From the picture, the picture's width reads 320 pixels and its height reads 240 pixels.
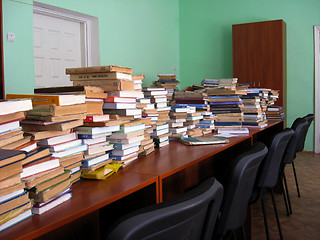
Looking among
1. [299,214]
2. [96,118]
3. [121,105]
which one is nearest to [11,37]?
[121,105]

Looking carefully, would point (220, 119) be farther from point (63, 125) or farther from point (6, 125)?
point (6, 125)

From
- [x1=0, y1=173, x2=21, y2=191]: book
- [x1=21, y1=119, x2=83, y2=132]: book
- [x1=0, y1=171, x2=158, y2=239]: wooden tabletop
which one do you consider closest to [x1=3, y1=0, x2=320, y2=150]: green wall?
[x1=21, y1=119, x2=83, y2=132]: book

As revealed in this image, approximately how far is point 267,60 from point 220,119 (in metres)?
3.49

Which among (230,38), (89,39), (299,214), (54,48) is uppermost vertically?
(230,38)

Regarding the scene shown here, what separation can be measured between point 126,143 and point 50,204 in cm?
59

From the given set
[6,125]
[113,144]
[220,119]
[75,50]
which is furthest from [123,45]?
[6,125]

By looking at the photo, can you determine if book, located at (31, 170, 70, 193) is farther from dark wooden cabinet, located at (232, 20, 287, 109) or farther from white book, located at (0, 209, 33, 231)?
dark wooden cabinet, located at (232, 20, 287, 109)

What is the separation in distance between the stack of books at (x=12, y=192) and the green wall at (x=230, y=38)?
20.5ft

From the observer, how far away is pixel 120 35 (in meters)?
5.46

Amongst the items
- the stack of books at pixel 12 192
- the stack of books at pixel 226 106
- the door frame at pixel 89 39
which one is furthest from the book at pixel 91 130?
the door frame at pixel 89 39

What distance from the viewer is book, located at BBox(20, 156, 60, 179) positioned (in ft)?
3.29

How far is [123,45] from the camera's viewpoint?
5.53 metres

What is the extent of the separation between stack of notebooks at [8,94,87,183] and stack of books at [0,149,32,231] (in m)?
0.20

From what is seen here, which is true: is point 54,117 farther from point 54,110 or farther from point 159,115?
point 159,115
